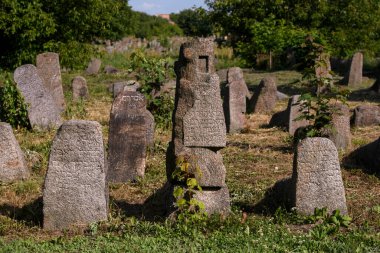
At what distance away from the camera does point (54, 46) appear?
22.9 metres

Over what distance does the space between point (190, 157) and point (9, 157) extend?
3276 millimetres

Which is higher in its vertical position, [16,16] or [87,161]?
[16,16]

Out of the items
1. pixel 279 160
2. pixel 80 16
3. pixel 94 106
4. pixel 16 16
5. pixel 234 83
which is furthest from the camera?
pixel 80 16

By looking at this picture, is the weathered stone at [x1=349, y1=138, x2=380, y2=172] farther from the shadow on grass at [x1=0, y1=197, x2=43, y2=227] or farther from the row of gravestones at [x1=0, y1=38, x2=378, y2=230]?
the shadow on grass at [x1=0, y1=197, x2=43, y2=227]

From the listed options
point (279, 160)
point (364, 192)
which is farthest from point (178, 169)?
point (279, 160)

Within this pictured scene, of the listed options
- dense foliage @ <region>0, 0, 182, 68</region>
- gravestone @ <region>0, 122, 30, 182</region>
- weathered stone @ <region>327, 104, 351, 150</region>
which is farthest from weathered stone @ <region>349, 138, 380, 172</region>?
dense foliage @ <region>0, 0, 182, 68</region>

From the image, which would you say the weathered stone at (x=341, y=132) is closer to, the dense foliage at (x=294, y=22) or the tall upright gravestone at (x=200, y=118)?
the tall upright gravestone at (x=200, y=118)

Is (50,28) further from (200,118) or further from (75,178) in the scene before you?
(200,118)

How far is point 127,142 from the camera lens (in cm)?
990

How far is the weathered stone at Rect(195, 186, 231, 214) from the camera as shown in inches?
297

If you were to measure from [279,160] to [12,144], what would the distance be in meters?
4.04

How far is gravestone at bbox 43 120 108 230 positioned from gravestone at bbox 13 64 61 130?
21.7 feet

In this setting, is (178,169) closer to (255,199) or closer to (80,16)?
(255,199)

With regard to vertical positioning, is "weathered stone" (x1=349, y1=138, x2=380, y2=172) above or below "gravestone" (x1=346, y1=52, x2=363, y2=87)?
below
